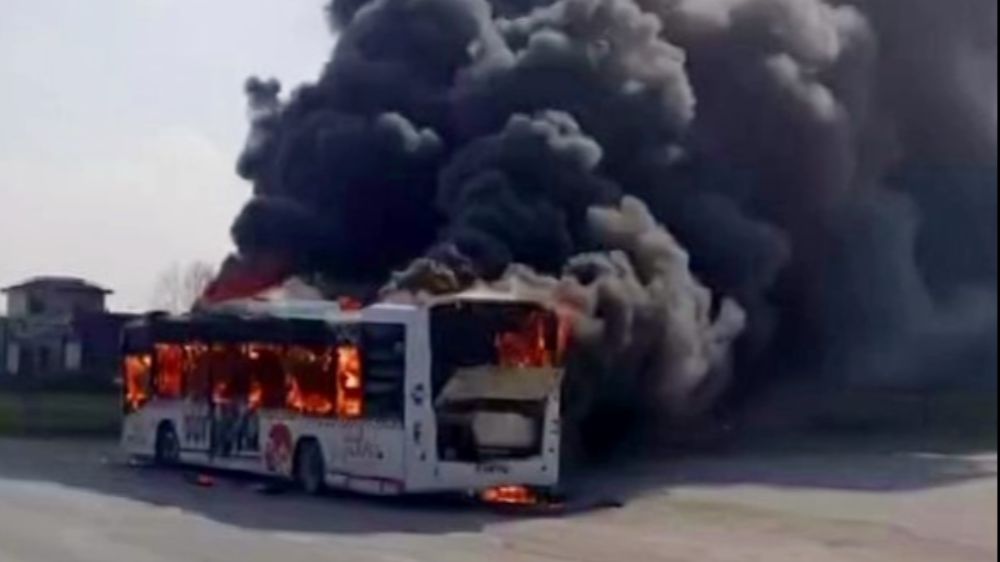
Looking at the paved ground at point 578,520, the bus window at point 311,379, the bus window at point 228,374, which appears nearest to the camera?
the paved ground at point 578,520

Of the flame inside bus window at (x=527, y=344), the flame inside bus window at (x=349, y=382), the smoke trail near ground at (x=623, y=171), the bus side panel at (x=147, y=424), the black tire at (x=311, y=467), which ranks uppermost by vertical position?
the smoke trail near ground at (x=623, y=171)

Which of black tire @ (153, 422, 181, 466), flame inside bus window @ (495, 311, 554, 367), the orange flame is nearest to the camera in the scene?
flame inside bus window @ (495, 311, 554, 367)

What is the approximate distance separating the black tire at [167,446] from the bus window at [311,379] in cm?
465

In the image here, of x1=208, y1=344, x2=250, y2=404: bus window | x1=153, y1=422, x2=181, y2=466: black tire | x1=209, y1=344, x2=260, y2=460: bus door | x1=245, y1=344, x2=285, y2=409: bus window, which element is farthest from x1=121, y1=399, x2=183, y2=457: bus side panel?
x1=245, y1=344, x2=285, y2=409: bus window

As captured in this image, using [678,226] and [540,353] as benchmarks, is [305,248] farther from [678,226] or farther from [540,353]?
[540,353]

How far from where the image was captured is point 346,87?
41.2 meters

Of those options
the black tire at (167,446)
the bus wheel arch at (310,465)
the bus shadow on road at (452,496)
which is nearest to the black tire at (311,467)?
the bus wheel arch at (310,465)

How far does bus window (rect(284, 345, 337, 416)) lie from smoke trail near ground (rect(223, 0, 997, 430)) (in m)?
2.93

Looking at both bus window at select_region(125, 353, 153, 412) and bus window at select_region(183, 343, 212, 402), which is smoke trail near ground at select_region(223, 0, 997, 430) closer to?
bus window at select_region(183, 343, 212, 402)

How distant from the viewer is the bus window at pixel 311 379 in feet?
84.7

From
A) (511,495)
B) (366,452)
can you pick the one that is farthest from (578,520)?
(366,452)

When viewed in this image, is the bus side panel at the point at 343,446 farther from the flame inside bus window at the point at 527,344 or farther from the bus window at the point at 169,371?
the bus window at the point at 169,371

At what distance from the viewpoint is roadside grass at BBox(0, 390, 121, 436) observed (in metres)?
41.3

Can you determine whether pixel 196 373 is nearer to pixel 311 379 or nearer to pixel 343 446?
pixel 311 379
